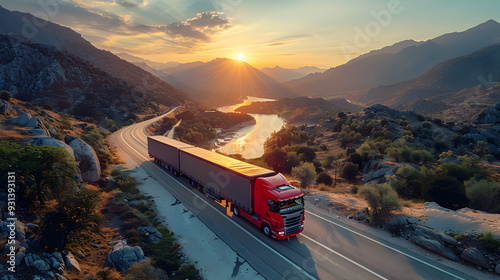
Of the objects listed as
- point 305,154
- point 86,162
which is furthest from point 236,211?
point 305,154

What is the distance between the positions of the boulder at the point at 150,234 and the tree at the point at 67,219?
2.83 meters

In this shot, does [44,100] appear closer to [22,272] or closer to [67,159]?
[67,159]

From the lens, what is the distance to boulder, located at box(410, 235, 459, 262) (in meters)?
12.9

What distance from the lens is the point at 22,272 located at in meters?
9.27

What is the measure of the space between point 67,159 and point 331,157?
35.5 m

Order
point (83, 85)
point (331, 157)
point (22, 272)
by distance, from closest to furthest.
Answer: point (22, 272) < point (331, 157) < point (83, 85)

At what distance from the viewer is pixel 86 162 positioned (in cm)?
2394

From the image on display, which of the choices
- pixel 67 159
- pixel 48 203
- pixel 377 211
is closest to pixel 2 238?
pixel 48 203

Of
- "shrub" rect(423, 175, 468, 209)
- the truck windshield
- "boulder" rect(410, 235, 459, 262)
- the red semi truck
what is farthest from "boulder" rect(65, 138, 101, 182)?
"shrub" rect(423, 175, 468, 209)

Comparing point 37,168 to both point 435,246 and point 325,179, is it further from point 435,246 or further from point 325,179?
point 325,179

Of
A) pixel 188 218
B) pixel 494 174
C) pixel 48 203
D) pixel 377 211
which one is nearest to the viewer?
pixel 48 203

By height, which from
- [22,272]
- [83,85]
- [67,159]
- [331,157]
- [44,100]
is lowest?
[331,157]

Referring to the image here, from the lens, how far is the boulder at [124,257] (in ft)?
38.5

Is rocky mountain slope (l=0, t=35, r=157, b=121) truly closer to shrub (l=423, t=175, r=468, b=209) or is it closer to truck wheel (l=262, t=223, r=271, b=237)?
truck wheel (l=262, t=223, r=271, b=237)
